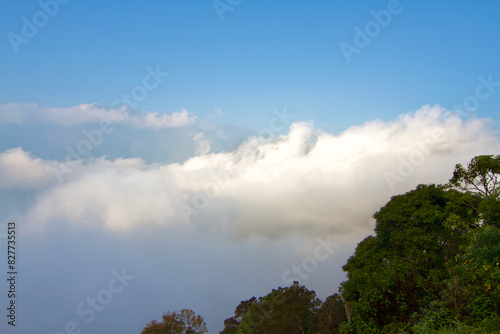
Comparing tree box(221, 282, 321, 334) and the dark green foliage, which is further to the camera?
tree box(221, 282, 321, 334)

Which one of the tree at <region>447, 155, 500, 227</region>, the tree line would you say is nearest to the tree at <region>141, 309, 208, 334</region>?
the tree line

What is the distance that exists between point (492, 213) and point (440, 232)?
5592 millimetres

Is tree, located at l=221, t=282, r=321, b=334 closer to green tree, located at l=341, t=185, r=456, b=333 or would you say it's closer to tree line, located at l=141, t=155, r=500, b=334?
tree line, located at l=141, t=155, r=500, b=334

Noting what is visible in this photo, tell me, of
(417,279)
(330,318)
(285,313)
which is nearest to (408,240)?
(330,318)

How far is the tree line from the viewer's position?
11789 mm

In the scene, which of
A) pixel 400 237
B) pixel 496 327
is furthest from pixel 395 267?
pixel 400 237

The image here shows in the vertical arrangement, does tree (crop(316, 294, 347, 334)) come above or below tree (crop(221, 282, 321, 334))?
below

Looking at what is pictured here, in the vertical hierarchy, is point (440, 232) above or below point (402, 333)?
above

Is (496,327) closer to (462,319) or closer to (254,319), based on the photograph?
(462,319)

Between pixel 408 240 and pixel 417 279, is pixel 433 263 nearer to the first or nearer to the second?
pixel 408 240

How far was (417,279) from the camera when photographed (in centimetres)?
1374

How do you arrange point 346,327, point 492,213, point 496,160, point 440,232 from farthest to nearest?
1. point 440,232
2. point 496,160
3. point 492,213
4. point 346,327

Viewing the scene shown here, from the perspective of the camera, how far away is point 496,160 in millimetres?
27625

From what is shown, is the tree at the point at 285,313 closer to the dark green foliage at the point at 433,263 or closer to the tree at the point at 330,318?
the tree at the point at 330,318
